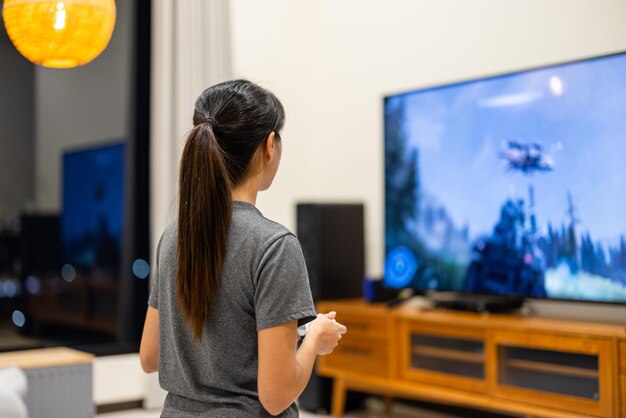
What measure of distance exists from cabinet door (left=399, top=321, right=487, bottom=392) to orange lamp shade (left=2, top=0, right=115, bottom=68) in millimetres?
2016

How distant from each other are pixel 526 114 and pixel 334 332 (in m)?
2.43

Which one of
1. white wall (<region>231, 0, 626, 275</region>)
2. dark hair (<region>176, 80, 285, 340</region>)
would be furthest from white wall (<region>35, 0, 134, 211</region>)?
dark hair (<region>176, 80, 285, 340</region>)

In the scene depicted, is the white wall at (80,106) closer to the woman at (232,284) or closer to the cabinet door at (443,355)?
the cabinet door at (443,355)

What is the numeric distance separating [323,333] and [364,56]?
11.6 ft

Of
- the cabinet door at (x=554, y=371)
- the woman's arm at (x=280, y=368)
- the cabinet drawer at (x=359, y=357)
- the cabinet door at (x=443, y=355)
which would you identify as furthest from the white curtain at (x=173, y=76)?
the woman's arm at (x=280, y=368)

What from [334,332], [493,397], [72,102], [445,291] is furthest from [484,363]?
[72,102]

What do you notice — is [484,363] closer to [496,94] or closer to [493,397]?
[493,397]

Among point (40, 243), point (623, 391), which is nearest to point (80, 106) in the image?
point (40, 243)

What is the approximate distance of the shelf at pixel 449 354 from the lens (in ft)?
11.5

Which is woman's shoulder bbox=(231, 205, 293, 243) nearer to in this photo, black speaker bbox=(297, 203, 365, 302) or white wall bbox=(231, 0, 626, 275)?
white wall bbox=(231, 0, 626, 275)

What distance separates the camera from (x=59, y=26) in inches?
102

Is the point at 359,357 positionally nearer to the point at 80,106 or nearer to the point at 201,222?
the point at 80,106

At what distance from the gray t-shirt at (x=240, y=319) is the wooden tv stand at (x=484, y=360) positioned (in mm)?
2103

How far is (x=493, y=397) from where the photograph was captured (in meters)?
3.43
